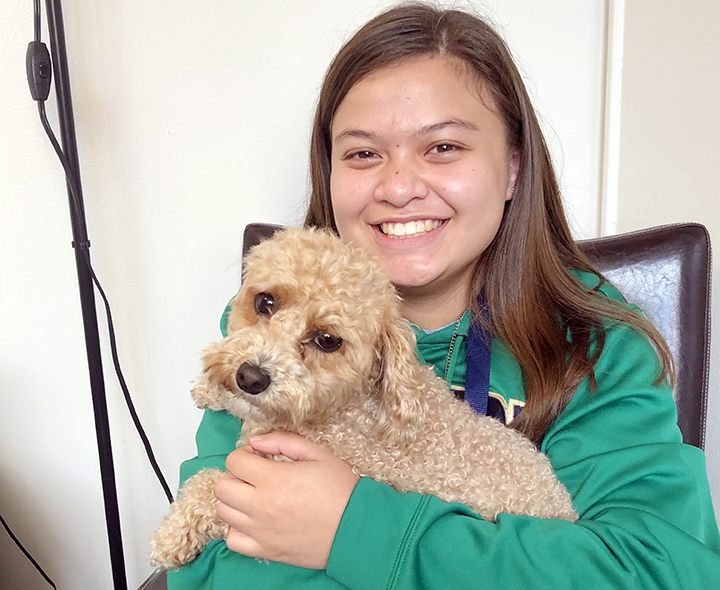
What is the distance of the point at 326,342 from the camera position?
83 centimetres

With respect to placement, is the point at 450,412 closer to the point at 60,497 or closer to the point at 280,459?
the point at 280,459

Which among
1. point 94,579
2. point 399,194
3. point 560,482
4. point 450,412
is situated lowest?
point 94,579

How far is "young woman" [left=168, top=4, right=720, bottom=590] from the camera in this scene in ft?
2.33

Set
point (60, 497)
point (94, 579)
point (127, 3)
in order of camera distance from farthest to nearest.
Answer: point (94, 579)
point (60, 497)
point (127, 3)

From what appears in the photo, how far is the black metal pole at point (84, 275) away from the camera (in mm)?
888

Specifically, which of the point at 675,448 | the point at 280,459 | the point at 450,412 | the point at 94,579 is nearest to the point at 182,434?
the point at 94,579

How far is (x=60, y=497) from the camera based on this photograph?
1.34m

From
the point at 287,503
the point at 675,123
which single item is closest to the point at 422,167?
the point at 287,503

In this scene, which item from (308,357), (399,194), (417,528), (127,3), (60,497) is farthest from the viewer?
(60,497)

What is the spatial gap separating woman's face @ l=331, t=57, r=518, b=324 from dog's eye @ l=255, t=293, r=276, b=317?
0.86ft

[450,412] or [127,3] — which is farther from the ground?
[127,3]

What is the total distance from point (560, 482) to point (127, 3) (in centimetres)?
134

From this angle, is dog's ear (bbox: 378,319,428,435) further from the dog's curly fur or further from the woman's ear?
the woman's ear

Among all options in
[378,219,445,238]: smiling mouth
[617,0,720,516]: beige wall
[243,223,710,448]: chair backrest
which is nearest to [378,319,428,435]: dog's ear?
[378,219,445,238]: smiling mouth
